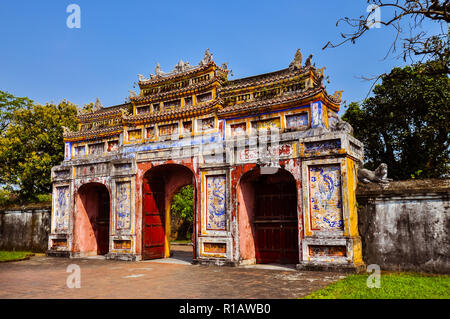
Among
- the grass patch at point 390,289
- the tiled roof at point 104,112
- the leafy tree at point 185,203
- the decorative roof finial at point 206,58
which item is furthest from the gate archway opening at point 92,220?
the grass patch at point 390,289

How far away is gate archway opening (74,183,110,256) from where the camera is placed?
54.2ft

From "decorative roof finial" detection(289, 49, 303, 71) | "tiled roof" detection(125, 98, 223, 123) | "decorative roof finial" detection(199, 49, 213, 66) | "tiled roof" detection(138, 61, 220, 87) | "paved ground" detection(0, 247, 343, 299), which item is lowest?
"paved ground" detection(0, 247, 343, 299)

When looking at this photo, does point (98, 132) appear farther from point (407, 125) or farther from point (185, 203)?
point (407, 125)

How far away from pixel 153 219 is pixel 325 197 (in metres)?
7.62

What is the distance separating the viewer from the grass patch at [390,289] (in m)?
6.78

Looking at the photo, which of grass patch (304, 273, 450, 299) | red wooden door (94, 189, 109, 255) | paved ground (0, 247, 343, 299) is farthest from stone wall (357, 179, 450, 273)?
red wooden door (94, 189, 109, 255)

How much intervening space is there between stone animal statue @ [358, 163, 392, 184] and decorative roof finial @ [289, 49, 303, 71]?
4243mm

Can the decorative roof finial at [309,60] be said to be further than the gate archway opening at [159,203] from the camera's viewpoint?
No

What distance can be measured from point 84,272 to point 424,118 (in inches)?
724

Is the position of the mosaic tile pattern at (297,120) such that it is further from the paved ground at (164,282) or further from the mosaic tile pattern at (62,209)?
the mosaic tile pattern at (62,209)

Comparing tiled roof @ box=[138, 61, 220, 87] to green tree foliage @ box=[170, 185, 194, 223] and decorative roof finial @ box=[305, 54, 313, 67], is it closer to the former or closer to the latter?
decorative roof finial @ box=[305, 54, 313, 67]

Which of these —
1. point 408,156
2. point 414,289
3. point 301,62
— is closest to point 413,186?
point 414,289

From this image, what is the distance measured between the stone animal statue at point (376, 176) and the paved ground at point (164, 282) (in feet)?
11.3
